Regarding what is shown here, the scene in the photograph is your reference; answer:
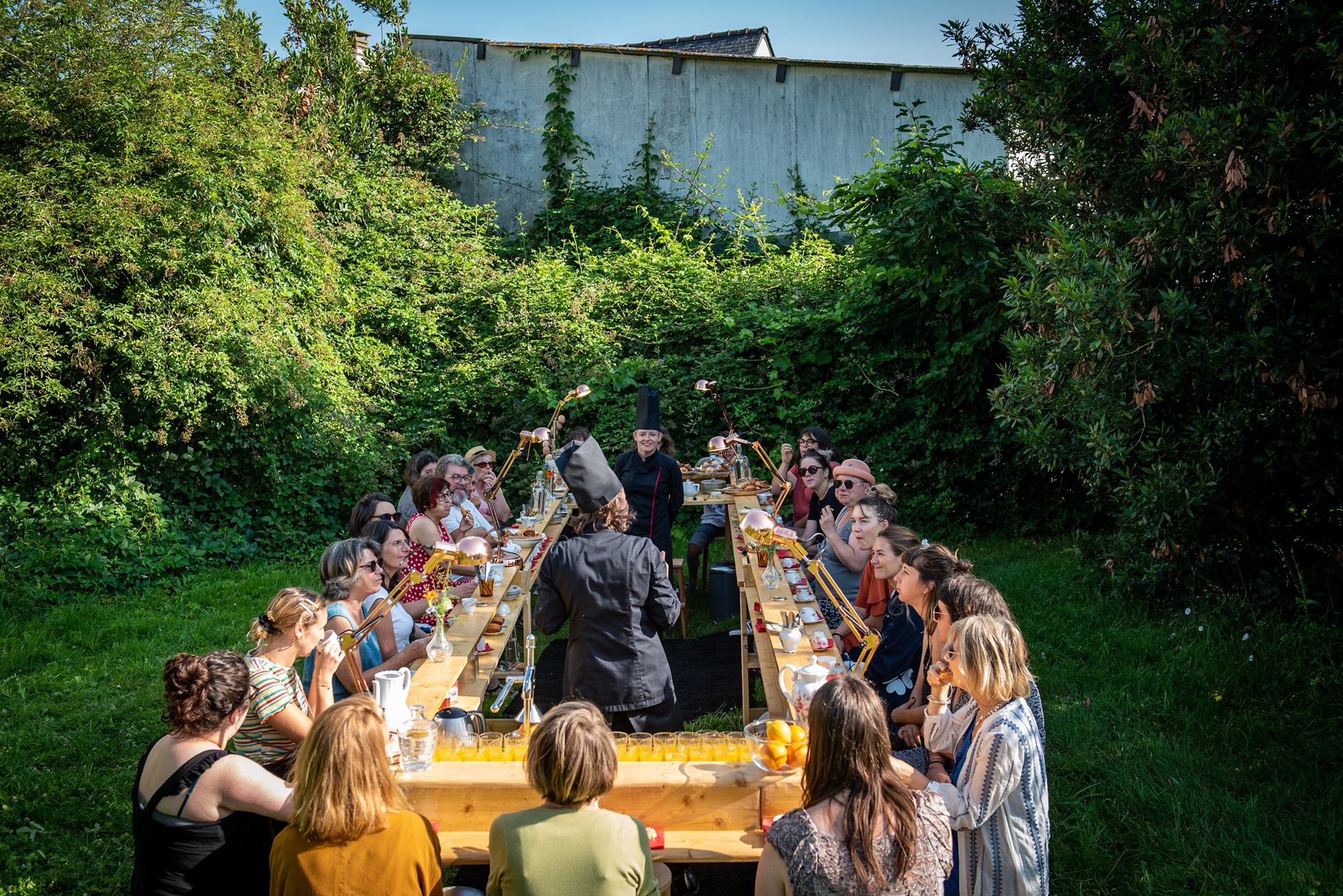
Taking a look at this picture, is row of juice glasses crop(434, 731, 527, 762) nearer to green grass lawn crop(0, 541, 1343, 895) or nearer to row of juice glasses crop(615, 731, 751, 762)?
row of juice glasses crop(615, 731, 751, 762)

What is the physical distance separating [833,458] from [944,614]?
14.2ft

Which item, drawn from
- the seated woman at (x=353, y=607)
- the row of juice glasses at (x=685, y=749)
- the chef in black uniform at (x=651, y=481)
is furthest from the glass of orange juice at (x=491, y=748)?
the chef in black uniform at (x=651, y=481)

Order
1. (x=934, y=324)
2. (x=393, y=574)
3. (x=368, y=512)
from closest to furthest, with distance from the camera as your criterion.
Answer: (x=393, y=574)
(x=368, y=512)
(x=934, y=324)

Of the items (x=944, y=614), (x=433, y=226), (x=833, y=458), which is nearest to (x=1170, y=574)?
(x=833, y=458)

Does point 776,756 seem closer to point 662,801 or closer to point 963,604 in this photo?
point 662,801

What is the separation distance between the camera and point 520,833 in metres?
2.56

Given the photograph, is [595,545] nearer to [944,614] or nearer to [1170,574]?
[944,614]

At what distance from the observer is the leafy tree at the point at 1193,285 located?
5121mm

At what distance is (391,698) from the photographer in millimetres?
3514

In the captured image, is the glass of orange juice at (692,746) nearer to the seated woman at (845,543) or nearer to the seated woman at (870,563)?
the seated woman at (870,563)

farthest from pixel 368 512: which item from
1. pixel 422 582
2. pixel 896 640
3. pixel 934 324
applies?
pixel 934 324

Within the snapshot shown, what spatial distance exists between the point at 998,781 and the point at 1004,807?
4.7 inches

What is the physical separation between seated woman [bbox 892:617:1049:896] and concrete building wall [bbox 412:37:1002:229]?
1310cm

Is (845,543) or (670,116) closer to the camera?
(845,543)
